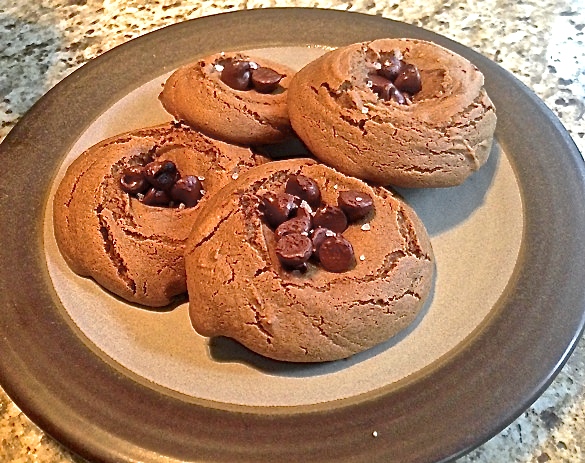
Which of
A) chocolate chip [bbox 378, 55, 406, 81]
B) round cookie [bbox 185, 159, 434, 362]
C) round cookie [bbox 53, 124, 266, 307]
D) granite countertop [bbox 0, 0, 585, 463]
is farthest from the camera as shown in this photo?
granite countertop [bbox 0, 0, 585, 463]

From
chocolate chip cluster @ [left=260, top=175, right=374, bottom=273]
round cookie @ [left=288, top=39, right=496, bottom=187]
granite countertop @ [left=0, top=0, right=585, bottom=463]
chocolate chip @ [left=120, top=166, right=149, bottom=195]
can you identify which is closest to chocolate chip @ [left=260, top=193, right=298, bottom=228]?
chocolate chip cluster @ [left=260, top=175, right=374, bottom=273]

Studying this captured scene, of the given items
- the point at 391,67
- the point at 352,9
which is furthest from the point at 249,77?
the point at 352,9

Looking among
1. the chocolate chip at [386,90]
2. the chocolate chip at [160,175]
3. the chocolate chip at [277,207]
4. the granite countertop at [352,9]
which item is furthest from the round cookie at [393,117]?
the granite countertop at [352,9]

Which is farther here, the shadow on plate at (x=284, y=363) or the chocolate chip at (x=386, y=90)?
the chocolate chip at (x=386, y=90)

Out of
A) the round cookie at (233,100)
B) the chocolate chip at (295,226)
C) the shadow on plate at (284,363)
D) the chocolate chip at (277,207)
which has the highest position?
the round cookie at (233,100)

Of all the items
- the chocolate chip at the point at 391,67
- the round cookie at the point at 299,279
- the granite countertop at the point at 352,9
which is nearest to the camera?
the round cookie at the point at 299,279

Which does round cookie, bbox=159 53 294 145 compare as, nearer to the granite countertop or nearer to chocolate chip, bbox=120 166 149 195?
chocolate chip, bbox=120 166 149 195

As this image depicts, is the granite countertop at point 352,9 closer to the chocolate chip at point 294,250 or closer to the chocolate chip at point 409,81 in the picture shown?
the chocolate chip at point 409,81
